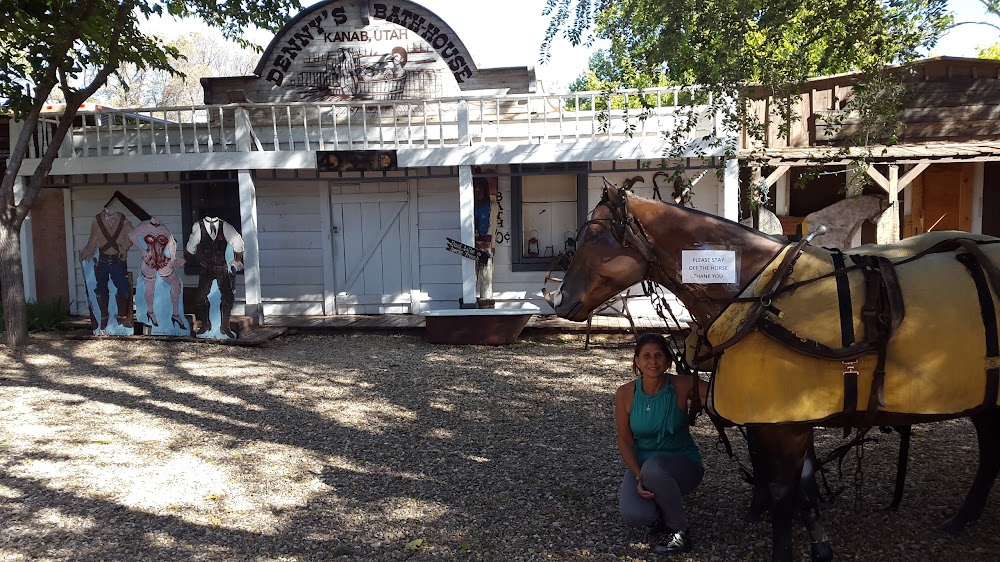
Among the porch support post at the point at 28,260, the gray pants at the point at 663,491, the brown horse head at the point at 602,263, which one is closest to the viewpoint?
the brown horse head at the point at 602,263

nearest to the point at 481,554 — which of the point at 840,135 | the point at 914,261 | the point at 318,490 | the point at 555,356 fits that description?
the point at 318,490

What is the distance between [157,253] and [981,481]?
9.43 m

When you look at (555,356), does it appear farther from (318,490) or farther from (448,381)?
(318,490)

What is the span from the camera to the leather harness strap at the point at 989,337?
2.92 m

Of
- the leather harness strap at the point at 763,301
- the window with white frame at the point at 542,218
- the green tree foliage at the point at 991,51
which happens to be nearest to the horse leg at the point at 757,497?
the leather harness strap at the point at 763,301

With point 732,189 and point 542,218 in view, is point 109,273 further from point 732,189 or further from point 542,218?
point 732,189

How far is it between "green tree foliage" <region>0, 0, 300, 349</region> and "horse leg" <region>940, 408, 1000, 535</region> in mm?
9031

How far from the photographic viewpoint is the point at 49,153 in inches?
382

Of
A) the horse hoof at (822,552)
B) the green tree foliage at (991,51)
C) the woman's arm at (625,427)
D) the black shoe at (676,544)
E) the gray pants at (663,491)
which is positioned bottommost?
the black shoe at (676,544)

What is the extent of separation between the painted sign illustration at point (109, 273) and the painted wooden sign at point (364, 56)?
341 centimetres

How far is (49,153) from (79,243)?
3.34 m

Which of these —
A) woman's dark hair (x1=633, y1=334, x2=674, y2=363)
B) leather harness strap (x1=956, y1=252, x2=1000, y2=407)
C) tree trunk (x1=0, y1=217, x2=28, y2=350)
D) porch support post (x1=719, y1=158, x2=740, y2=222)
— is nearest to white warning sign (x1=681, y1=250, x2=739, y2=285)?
woman's dark hair (x1=633, y1=334, x2=674, y2=363)

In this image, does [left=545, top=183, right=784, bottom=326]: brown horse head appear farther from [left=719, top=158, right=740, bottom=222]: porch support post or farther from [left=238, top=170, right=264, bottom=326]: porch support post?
[left=238, top=170, right=264, bottom=326]: porch support post

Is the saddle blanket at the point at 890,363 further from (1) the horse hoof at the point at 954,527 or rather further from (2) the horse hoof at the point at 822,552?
(1) the horse hoof at the point at 954,527
